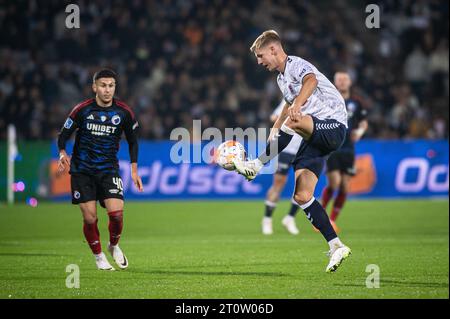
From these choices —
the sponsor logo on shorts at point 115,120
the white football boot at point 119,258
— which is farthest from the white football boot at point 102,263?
the sponsor logo on shorts at point 115,120

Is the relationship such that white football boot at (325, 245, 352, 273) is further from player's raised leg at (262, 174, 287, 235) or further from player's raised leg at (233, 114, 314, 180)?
player's raised leg at (262, 174, 287, 235)

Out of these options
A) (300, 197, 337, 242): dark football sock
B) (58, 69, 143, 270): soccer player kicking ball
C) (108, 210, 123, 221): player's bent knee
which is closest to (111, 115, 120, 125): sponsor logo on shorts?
(58, 69, 143, 270): soccer player kicking ball

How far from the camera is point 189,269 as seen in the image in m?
9.29

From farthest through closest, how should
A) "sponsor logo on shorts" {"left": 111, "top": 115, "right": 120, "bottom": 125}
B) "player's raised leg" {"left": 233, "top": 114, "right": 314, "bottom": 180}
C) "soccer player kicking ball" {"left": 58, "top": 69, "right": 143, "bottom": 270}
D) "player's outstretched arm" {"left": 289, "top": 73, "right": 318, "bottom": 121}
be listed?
"sponsor logo on shorts" {"left": 111, "top": 115, "right": 120, "bottom": 125} < "soccer player kicking ball" {"left": 58, "top": 69, "right": 143, "bottom": 270} < "player's raised leg" {"left": 233, "top": 114, "right": 314, "bottom": 180} < "player's outstretched arm" {"left": 289, "top": 73, "right": 318, "bottom": 121}

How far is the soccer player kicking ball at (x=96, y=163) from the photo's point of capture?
30.2ft

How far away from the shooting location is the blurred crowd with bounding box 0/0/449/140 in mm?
22219

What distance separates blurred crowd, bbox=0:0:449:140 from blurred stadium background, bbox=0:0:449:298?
0.13 feet

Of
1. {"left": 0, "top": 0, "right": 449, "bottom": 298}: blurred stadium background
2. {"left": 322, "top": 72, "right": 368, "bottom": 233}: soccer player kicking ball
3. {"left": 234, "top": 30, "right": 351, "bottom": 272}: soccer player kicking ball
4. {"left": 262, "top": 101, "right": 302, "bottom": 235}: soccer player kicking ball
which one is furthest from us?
{"left": 0, "top": 0, "right": 449, "bottom": 298}: blurred stadium background

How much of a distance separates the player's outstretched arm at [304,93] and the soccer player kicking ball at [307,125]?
11 millimetres

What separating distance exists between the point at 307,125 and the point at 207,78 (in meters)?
15.1
